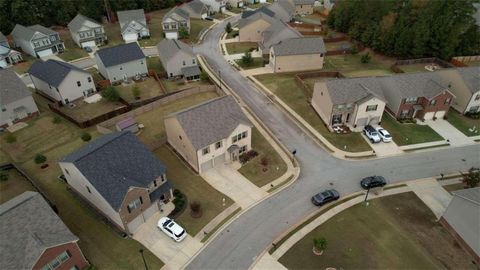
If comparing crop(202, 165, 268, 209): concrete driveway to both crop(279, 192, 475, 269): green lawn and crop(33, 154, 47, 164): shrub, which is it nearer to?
Result: crop(279, 192, 475, 269): green lawn

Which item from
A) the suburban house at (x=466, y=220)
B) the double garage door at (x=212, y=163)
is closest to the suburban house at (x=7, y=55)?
the double garage door at (x=212, y=163)

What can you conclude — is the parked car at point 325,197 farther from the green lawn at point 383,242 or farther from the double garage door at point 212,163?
the double garage door at point 212,163

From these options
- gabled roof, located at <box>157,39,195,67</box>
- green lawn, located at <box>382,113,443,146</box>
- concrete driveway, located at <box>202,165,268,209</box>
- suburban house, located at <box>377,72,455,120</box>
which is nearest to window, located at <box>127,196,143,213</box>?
concrete driveway, located at <box>202,165,268,209</box>

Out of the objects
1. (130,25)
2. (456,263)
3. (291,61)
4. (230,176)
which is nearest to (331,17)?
(291,61)

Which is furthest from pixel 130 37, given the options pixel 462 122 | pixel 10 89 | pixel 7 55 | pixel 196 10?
pixel 462 122

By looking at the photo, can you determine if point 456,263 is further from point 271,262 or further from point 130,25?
point 130,25

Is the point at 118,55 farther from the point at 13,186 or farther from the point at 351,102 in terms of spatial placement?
the point at 351,102

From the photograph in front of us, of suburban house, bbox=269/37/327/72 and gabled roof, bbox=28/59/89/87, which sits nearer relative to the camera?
gabled roof, bbox=28/59/89/87
